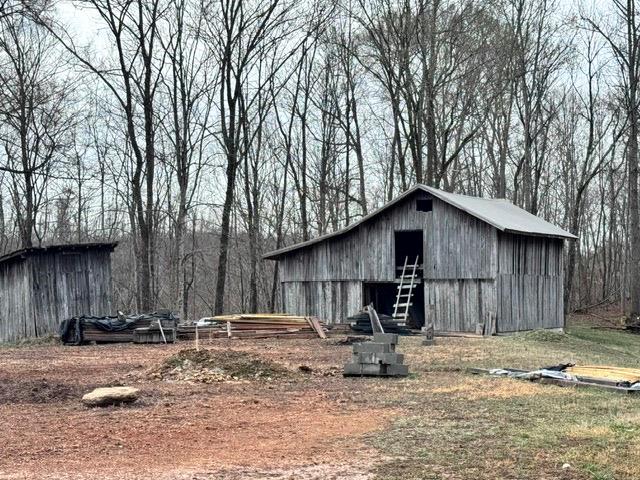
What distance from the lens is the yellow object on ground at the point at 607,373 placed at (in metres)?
14.8

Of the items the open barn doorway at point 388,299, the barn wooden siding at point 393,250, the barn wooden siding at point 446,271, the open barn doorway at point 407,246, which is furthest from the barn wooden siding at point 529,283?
the open barn doorway at point 407,246

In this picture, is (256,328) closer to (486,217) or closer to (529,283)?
(486,217)

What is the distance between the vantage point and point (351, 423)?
38.1 feet

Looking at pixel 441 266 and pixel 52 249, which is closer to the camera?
pixel 52 249

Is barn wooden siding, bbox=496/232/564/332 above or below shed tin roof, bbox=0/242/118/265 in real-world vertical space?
below

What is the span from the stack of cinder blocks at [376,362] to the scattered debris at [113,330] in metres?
10.5

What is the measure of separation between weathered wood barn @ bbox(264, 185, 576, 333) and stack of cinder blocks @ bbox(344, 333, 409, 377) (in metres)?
13.0

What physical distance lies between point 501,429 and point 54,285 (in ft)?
70.5

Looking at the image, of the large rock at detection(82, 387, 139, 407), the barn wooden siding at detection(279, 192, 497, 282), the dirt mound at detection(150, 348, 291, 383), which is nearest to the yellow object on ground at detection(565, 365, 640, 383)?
the dirt mound at detection(150, 348, 291, 383)

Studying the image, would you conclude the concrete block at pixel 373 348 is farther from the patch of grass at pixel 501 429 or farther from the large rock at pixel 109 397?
the large rock at pixel 109 397

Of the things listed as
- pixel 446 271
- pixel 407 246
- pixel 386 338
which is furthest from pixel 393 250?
pixel 386 338

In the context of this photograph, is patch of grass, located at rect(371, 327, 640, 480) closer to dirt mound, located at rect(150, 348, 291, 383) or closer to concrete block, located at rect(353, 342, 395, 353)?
concrete block, located at rect(353, 342, 395, 353)

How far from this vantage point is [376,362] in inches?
652

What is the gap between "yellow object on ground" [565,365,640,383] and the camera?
14.8 m
